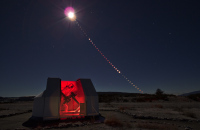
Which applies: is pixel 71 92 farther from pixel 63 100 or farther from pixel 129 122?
pixel 129 122

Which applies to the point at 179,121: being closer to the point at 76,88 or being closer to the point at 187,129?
the point at 187,129

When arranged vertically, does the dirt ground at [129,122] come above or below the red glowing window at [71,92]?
below

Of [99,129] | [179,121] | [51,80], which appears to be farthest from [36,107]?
[179,121]

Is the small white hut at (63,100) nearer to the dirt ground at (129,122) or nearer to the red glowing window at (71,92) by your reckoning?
the red glowing window at (71,92)

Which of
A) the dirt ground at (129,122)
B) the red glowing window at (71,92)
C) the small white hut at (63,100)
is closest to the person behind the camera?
the dirt ground at (129,122)

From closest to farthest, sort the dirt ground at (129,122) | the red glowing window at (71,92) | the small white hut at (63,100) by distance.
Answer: the dirt ground at (129,122)
the small white hut at (63,100)
the red glowing window at (71,92)

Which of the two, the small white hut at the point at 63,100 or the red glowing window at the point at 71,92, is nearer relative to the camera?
the small white hut at the point at 63,100

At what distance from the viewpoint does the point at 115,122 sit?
9.82m

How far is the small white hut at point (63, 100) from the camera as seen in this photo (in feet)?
37.9

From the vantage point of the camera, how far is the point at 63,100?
50.1 ft

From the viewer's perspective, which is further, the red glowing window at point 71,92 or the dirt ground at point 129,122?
the red glowing window at point 71,92

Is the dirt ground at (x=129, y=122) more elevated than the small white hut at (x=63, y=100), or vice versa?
the small white hut at (x=63, y=100)

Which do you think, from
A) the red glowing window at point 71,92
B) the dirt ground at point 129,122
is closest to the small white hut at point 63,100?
the red glowing window at point 71,92

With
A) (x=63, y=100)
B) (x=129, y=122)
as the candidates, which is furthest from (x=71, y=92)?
(x=129, y=122)
